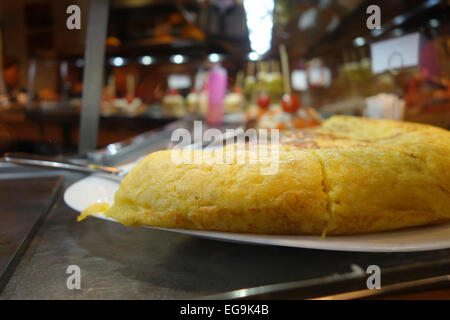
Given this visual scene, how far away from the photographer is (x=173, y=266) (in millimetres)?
498

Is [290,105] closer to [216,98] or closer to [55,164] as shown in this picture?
[216,98]

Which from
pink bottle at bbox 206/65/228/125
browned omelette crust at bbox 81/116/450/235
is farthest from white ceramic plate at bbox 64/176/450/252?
pink bottle at bbox 206/65/228/125

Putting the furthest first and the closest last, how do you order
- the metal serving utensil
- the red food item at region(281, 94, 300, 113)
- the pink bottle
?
the pink bottle < the red food item at region(281, 94, 300, 113) < the metal serving utensil

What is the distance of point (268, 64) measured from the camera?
388 centimetres

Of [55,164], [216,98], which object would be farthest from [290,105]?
[55,164]

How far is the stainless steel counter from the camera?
0.44 meters

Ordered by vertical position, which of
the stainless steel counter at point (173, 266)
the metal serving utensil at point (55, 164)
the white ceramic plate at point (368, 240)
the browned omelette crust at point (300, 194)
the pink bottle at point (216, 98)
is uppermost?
the pink bottle at point (216, 98)

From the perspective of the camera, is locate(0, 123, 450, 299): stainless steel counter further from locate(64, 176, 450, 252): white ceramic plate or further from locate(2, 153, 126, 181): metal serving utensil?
locate(2, 153, 126, 181): metal serving utensil

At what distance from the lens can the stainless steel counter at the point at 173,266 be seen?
437 mm

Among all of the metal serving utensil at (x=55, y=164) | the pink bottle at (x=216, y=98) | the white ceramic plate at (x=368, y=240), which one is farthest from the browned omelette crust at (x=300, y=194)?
the pink bottle at (x=216, y=98)

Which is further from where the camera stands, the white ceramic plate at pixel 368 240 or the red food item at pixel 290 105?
the red food item at pixel 290 105

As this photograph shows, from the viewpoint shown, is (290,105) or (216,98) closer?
(290,105)

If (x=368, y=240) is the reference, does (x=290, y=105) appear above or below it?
above

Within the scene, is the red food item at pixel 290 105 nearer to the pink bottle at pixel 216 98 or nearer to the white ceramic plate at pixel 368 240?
the pink bottle at pixel 216 98
